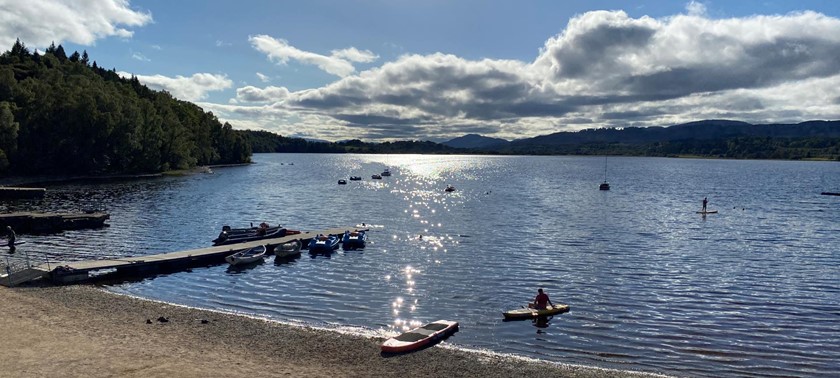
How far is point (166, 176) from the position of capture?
519ft

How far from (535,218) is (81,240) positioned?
193ft

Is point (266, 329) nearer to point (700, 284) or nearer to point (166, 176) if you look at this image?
point (700, 284)

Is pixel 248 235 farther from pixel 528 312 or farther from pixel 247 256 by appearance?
pixel 528 312

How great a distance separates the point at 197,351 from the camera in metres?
26.3

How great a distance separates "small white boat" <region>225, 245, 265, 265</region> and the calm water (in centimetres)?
134

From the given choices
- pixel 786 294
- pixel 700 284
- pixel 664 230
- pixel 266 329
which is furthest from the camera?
pixel 664 230

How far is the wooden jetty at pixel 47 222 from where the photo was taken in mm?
64062

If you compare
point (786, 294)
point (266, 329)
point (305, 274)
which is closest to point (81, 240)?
point (305, 274)

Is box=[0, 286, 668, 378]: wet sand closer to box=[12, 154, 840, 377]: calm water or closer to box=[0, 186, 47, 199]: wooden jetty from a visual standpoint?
box=[12, 154, 840, 377]: calm water

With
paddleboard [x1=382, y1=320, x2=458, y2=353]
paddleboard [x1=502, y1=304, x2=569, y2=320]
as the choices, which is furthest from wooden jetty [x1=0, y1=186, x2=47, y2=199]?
paddleboard [x1=502, y1=304, x2=569, y2=320]

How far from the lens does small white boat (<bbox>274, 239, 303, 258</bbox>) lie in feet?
175

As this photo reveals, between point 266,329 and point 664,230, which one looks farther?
point 664,230

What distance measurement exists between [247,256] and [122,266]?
991cm

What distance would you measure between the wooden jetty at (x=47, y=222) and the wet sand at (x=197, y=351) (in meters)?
36.6
